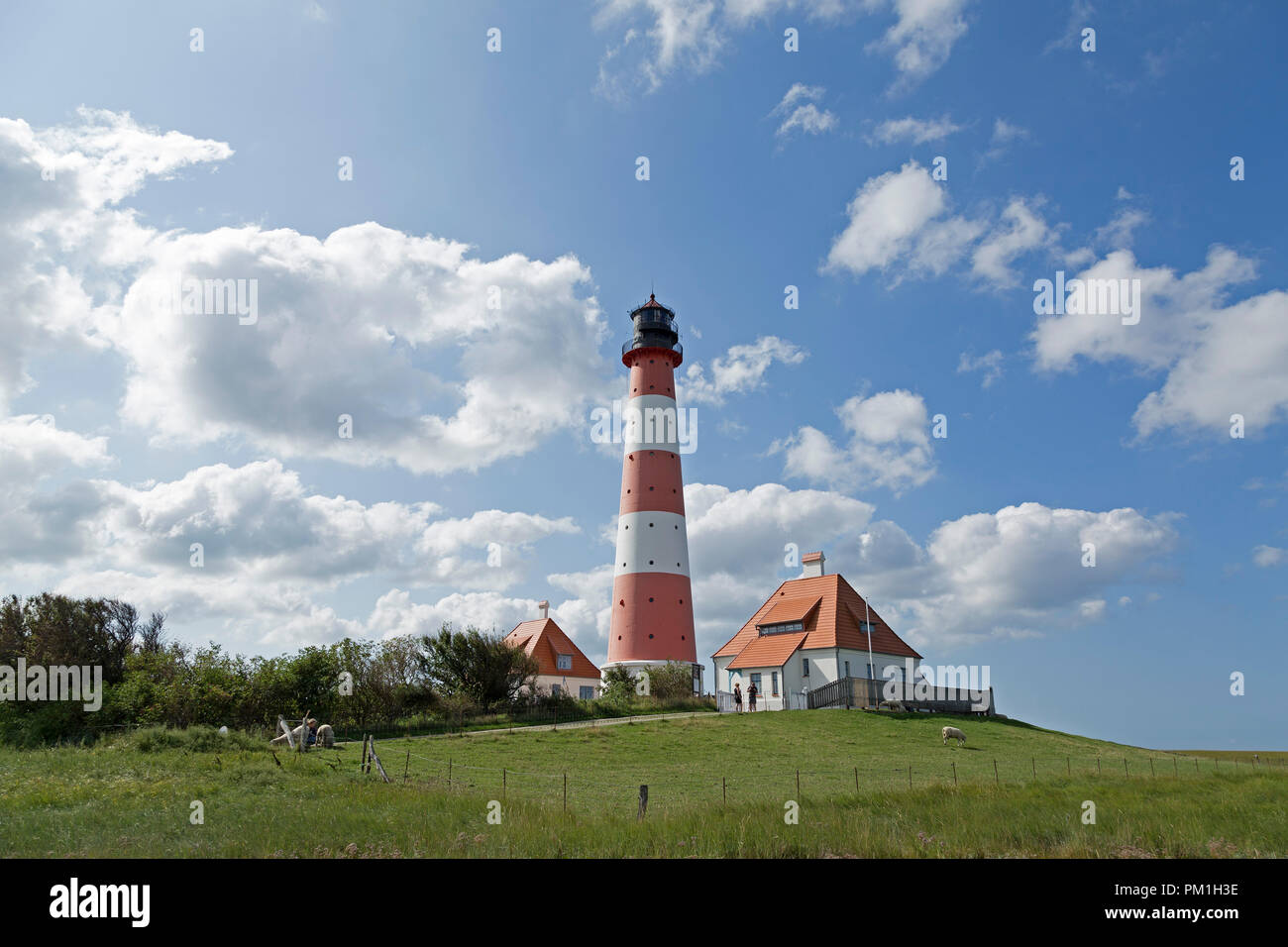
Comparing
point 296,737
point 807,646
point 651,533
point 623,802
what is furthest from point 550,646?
point 623,802

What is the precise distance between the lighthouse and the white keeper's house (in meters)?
3.91

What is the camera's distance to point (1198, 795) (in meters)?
18.1

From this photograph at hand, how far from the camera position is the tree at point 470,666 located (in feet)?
128

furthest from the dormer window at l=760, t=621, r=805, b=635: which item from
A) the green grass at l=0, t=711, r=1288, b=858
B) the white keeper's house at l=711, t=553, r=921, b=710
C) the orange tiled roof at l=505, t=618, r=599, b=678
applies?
the green grass at l=0, t=711, r=1288, b=858

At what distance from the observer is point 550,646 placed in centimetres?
5366

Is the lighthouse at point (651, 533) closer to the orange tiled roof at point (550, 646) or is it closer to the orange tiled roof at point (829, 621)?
the orange tiled roof at point (829, 621)

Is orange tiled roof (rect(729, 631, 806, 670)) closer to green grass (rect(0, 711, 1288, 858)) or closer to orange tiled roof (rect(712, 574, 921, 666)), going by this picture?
orange tiled roof (rect(712, 574, 921, 666))

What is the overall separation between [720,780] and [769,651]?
25788mm

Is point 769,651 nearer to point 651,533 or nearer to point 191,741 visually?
point 651,533

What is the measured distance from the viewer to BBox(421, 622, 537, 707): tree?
128 feet
